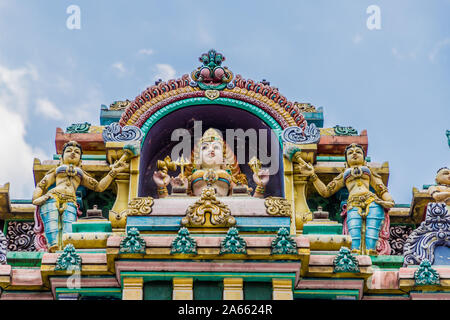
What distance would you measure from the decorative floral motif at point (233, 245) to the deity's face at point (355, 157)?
5.15 meters

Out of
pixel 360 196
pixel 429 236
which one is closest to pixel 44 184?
pixel 360 196

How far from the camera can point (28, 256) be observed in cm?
2145

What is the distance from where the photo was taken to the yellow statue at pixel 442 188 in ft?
75.6

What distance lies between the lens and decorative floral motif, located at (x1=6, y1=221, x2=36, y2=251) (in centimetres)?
2353

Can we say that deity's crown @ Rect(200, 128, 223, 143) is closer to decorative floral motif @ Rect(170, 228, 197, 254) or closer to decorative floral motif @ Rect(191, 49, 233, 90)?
decorative floral motif @ Rect(191, 49, 233, 90)

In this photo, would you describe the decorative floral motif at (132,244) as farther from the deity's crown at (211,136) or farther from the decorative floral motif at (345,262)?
the deity's crown at (211,136)

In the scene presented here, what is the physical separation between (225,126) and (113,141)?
126 inches

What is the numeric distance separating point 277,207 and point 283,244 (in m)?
Result: 1.29

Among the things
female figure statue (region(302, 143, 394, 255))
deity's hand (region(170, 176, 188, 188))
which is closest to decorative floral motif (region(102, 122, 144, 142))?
deity's hand (region(170, 176, 188, 188))
